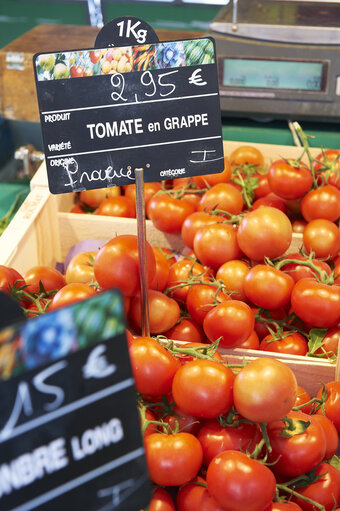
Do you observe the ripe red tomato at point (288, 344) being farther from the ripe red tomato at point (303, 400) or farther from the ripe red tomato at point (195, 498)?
the ripe red tomato at point (195, 498)

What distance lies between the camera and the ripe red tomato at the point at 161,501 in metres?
0.88

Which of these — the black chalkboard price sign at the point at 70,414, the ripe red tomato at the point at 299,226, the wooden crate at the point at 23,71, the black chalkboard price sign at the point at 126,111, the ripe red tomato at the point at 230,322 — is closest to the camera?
the black chalkboard price sign at the point at 70,414

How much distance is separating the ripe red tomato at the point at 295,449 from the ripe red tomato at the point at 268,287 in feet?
1.16

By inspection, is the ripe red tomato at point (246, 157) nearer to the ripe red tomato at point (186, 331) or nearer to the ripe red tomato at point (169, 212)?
the ripe red tomato at point (169, 212)

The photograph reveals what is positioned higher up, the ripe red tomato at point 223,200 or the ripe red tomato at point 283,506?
the ripe red tomato at point 223,200

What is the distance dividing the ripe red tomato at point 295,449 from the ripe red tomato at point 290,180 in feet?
2.51

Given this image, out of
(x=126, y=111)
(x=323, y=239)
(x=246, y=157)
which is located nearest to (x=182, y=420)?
(x=126, y=111)

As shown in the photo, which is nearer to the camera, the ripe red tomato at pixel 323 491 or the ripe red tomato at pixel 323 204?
the ripe red tomato at pixel 323 491

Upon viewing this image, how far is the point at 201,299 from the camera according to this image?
1276 mm

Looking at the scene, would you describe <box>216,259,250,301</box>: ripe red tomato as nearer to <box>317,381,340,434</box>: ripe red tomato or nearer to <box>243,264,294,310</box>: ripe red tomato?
<box>243,264,294,310</box>: ripe red tomato

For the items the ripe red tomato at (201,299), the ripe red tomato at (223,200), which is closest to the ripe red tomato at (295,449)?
the ripe red tomato at (201,299)

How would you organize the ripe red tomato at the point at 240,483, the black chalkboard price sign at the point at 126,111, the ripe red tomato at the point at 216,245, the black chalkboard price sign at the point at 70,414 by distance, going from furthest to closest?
the ripe red tomato at the point at 216,245 → the black chalkboard price sign at the point at 126,111 → the ripe red tomato at the point at 240,483 → the black chalkboard price sign at the point at 70,414

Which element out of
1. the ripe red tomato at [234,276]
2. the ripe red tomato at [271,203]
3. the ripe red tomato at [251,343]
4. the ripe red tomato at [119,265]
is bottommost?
the ripe red tomato at [251,343]

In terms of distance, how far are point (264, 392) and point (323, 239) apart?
0.66 metres
